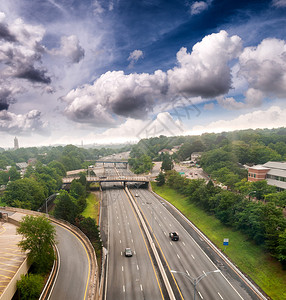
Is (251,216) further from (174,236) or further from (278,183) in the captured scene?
(278,183)

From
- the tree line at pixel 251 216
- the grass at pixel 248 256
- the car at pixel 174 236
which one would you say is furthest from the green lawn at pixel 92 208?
the tree line at pixel 251 216

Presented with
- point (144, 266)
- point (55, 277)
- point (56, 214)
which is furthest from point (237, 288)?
point (56, 214)

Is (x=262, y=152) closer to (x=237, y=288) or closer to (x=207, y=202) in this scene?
(x=207, y=202)

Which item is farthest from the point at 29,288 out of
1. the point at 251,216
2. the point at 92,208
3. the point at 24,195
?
the point at 92,208

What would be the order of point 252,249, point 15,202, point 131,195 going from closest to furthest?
1. point 252,249
2. point 15,202
3. point 131,195

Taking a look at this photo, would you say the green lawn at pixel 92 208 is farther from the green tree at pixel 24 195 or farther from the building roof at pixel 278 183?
the building roof at pixel 278 183

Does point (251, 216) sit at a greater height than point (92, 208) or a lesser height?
greater
